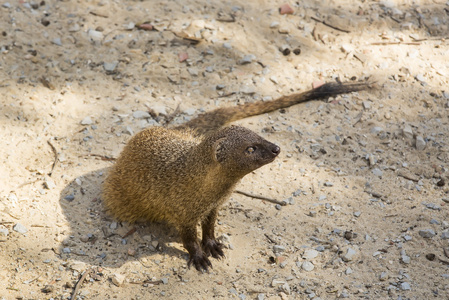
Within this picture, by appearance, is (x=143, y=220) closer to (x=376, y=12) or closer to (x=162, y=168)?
(x=162, y=168)

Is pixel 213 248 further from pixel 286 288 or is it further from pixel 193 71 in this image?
pixel 193 71

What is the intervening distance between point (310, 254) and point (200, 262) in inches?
27.0

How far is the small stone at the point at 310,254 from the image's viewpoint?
311cm

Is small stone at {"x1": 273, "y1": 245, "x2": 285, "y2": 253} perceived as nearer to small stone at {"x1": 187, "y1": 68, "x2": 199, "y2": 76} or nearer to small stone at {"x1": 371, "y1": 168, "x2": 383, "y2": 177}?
small stone at {"x1": 371, "y1": 168, "x2": 383, "y2": 177}

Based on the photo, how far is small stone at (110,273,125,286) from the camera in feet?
9.45

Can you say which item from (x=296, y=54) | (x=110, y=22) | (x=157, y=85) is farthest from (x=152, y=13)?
(x=296, y=54)

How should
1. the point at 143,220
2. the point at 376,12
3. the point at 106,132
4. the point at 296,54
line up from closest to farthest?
the point at 143,220
the point at 106,132
the point at 296,54
the point at 376,12

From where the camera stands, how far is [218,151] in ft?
9.23

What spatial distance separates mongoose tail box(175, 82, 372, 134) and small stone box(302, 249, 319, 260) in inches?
48.7

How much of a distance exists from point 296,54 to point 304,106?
64cm

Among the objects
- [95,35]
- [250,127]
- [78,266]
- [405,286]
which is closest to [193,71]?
[250,127]

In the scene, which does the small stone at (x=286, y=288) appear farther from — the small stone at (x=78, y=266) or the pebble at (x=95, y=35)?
the pebble at (x=95, y=35)

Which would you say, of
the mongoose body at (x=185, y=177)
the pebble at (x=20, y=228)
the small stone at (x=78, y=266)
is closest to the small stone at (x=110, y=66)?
the mongoose body at (x=185, y=177)

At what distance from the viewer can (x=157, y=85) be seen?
170 inches
